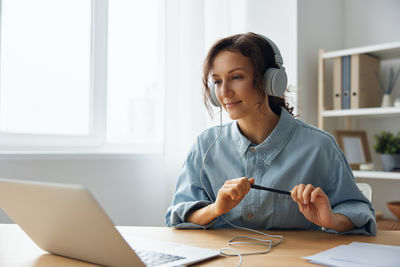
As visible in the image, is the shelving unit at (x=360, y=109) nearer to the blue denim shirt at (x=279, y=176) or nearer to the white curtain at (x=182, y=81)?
the white curtain at (x=182, y=81)

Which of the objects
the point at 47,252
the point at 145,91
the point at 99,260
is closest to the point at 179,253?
the point at 99,260

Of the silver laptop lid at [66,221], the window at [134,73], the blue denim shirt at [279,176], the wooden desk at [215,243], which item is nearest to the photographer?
the silver laptop lid at [66,221]

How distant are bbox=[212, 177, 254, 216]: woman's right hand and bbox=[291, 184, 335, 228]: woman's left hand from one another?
0.11 meters

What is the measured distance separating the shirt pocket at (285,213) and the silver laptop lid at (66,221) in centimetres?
57

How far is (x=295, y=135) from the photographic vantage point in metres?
1.21

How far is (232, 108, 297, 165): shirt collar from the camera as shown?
3.85 ft

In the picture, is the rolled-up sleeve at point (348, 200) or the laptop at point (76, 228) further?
the rolled-up sleeve at point (348, 200)

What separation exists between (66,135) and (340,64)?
1.55m

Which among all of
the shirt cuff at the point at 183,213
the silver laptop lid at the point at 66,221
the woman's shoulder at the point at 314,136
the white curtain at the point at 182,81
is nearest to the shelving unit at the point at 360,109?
the white curtain at the point at 182,81

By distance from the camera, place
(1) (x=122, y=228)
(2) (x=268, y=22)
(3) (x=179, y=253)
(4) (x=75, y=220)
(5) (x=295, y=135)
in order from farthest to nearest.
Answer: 1. (2) (x=268, y=22)
2. (5) (x=295, y=135)
3. (1) (x=122, y=228)
4. (3) (x=179, y=253)
5. (4) (x=75, y=220)

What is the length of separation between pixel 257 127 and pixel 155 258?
0.61 m

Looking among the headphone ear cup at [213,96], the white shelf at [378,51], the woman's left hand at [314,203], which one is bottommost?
the woman's left hand at [314,203]

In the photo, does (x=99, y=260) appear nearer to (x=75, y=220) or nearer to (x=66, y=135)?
(x=75, y=220)

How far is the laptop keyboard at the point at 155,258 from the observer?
730 millimetres
